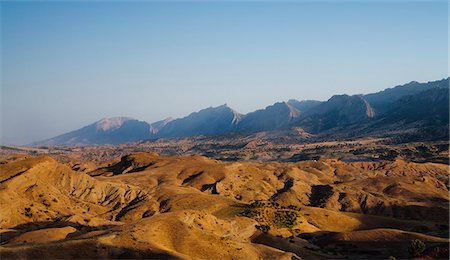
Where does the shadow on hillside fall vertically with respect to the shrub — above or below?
above

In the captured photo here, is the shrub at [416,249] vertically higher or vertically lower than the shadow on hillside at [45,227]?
lower

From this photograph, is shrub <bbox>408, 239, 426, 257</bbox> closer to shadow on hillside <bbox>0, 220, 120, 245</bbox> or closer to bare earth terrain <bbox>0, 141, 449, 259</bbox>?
bare earth terrain <bbox>0, 141, 449, 259</bbox>

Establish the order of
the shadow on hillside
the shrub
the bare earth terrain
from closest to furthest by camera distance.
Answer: the bare earth terrain, the shrub, the shadow on hillside

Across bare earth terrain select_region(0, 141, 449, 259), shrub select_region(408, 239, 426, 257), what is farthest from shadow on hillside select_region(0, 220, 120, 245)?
shrub select_region(408, 239, 426, 257)

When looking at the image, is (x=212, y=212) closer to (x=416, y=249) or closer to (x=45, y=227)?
(x=45, y=227)

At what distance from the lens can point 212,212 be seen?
302 feet

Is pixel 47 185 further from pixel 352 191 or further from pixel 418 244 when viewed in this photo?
pixel 352 191

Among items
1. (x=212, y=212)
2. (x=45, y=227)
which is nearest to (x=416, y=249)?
(x=212, y=212)

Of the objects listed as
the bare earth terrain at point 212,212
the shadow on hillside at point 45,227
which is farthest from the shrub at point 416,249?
the shadow on hillside at point 45,227

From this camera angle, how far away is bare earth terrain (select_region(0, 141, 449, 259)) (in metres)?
57.5

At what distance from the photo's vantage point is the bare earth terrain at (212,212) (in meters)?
57.5

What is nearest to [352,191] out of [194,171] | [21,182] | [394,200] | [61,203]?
[394,200]

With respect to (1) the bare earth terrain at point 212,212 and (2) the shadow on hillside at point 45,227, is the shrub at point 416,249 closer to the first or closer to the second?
(1) the bare earth terrain at point 212,212

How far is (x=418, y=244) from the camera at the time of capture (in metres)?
64.9
